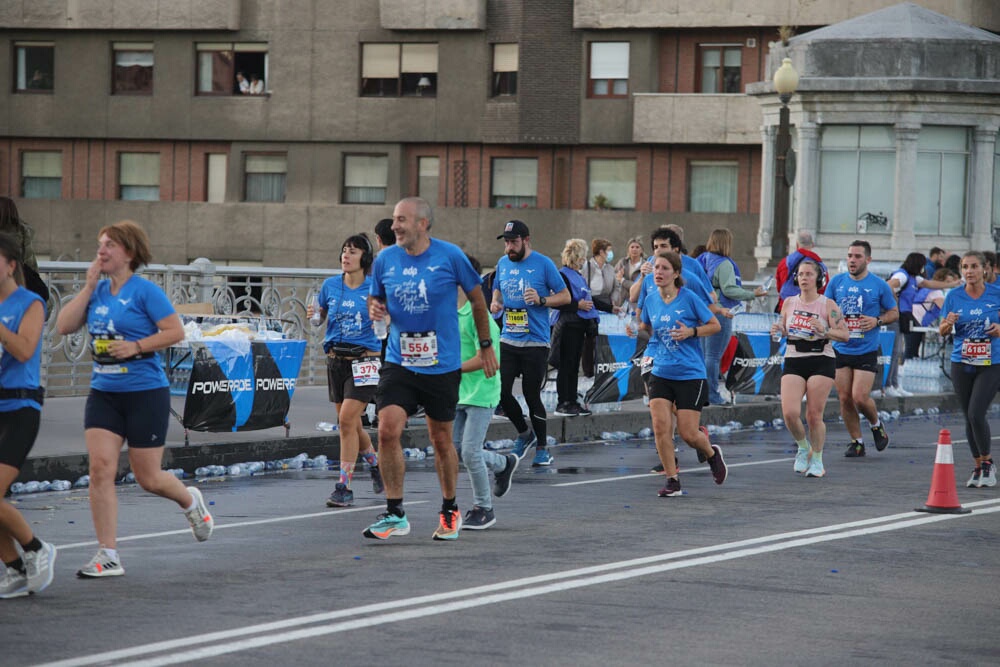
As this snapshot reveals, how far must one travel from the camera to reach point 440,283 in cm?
973

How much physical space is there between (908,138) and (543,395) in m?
12.6

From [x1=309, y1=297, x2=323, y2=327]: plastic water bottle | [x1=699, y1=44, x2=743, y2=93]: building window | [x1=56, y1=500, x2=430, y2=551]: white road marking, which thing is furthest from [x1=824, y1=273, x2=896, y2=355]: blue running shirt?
[x1=699, y1=44, x2=743, y2=93]: building window

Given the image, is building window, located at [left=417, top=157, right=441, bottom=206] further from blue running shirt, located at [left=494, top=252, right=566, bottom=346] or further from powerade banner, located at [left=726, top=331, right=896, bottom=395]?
blue running shirt, located at [left=494, top=252, right=566, bottom=346]

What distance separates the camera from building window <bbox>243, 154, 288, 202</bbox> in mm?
46875

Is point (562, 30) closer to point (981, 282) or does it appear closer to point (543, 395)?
point (543, 395)

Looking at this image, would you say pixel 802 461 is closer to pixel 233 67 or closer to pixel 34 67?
pixel 233 67

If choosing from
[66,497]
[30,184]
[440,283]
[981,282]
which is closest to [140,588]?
[440,283]

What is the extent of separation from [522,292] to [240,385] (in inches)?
102

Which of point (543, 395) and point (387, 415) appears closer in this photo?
point (387, 415)

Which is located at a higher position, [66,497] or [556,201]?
[556,201]

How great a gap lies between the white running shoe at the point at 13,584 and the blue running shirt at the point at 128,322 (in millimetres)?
1072

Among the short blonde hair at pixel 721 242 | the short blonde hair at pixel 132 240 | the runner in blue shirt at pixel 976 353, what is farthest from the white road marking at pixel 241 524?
the short blonde hair at pixel 721 242

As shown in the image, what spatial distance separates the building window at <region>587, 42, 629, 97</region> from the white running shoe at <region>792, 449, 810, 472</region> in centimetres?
3141

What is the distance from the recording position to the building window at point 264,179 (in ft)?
154
